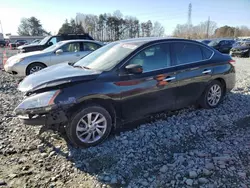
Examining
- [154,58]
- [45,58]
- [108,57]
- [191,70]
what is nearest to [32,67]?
[45,58]

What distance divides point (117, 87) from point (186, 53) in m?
1.79

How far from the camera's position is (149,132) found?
3.66 metres

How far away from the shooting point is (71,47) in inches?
340

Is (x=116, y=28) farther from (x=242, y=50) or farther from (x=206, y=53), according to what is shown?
Result: (x=206, y=53)

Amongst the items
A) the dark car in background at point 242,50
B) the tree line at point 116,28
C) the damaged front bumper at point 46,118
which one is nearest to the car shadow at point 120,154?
the damaged front bumper at point 46,118

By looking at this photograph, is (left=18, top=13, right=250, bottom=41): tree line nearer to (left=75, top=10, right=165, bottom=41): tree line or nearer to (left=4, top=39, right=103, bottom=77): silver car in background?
(left=75, top=10, right=165, bottom=41): tree line

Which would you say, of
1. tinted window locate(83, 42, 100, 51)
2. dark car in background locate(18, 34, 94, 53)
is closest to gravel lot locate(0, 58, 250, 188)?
tinted window locate(83, 42, 100, 51)

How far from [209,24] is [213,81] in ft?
274

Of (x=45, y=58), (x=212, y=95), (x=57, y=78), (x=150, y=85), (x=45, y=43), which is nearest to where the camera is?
(x=57, y=78)

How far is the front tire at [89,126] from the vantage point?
10.2ft

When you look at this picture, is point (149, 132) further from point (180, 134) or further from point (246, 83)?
point (246, 83)

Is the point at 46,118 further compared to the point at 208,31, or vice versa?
the point at 208,31

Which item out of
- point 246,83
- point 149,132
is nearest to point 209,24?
point 246,83

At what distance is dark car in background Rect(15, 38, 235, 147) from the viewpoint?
3004 mm
